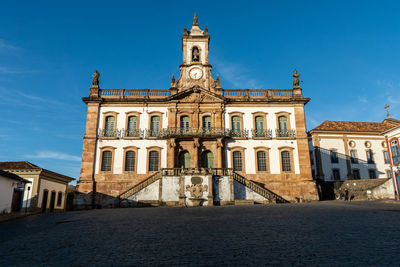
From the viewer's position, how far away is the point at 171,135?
89.2ft

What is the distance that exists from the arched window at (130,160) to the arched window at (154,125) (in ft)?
8.82

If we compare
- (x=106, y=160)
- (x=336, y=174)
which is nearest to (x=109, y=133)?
(x=106, y=160)

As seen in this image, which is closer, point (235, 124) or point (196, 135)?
point (196, 135)

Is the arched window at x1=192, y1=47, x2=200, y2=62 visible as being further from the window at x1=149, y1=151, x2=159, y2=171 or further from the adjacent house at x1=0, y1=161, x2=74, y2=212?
the adjacent house at x1=0, y1=161, x2=74, y2=212

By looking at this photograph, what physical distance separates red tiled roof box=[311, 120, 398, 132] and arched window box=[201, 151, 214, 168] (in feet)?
59.9

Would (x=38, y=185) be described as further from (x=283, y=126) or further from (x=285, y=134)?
(x=283, y=126)

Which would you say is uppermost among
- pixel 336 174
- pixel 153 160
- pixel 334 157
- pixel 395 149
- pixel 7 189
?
pixel 334 157

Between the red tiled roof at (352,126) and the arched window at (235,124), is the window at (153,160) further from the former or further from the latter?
the red tiled roof at (352,126)

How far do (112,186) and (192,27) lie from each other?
1938 centimetres

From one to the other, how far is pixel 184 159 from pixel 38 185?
13202mm

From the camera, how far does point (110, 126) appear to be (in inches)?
1137

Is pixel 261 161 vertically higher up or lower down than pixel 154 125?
lower down

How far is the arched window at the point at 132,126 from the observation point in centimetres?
2853

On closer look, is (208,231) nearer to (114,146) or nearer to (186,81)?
(114,146)
